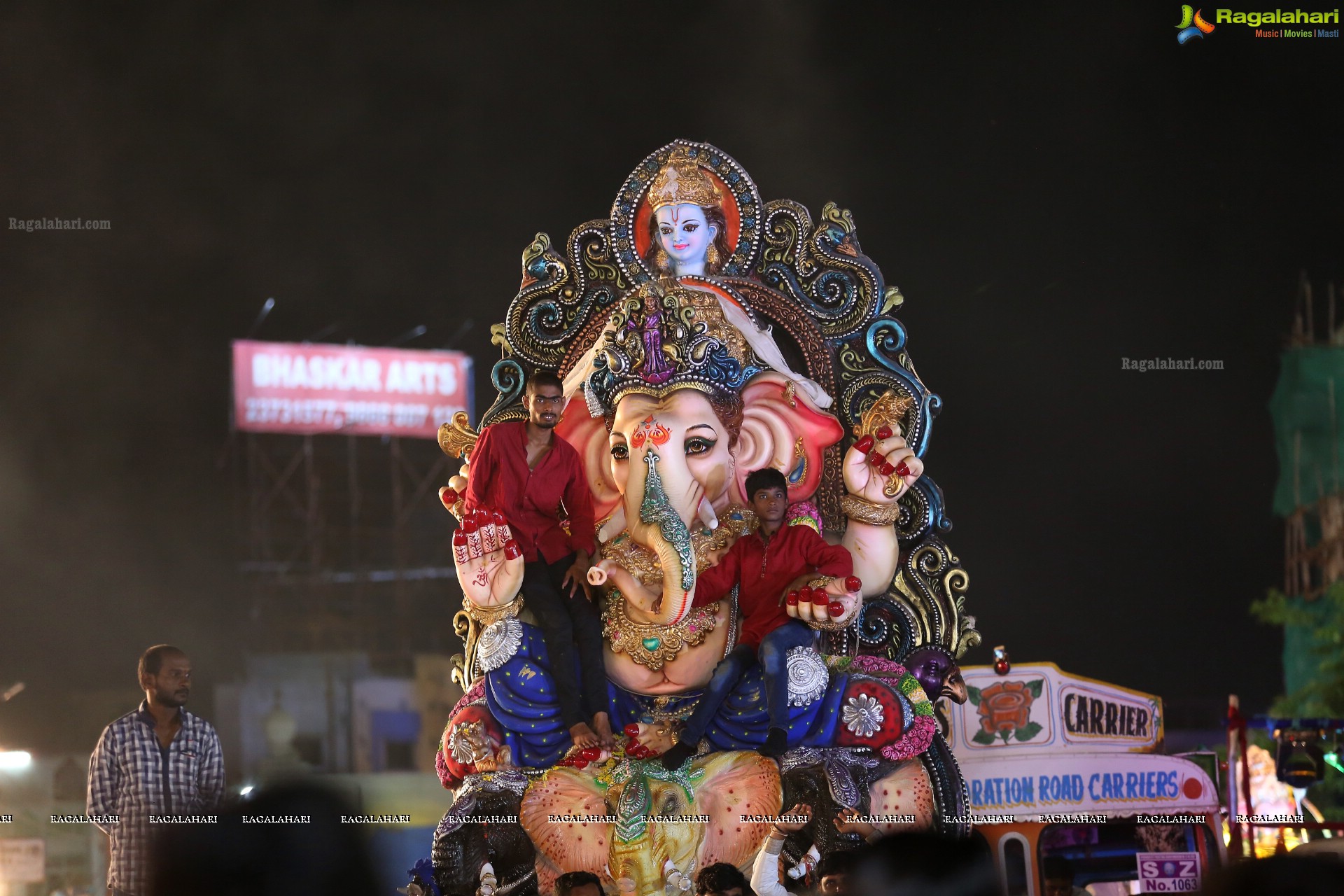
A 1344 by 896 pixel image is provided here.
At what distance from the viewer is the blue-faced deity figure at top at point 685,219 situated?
5.76 meters

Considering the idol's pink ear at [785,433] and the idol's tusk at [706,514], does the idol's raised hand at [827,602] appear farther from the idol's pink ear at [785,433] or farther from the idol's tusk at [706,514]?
the idol's pink ear at [785,433]

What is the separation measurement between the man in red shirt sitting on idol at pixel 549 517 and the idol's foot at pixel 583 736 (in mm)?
108

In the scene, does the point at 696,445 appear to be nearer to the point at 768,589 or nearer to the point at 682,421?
the point at 682,421

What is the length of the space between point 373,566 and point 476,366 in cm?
287

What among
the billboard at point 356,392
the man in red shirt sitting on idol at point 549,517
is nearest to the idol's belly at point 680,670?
the man in red shirt sitting on idol at point 549,517

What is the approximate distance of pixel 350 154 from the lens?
8.27 m

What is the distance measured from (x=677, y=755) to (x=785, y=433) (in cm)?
137

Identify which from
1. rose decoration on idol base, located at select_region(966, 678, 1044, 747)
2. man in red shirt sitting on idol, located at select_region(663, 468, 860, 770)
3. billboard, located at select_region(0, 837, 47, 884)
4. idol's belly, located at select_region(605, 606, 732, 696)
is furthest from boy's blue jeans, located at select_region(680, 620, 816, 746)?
billboard, located at select_region(0, 837, 47, 884)

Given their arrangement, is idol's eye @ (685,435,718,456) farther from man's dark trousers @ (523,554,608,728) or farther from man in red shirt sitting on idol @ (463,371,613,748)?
man's dark trousers @ (523,554,608,728)

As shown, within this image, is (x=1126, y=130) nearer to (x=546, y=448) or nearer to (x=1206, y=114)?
(x=1206, y=114)

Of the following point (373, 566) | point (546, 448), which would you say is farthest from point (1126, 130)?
point (373, 566)

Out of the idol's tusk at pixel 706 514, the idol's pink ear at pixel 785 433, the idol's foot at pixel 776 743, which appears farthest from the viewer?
the idol's pink ear at pixel 785 433

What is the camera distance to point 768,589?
5.09 meters

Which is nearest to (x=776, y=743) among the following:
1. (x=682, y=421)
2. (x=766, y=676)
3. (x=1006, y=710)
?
(x=766, y=676)
